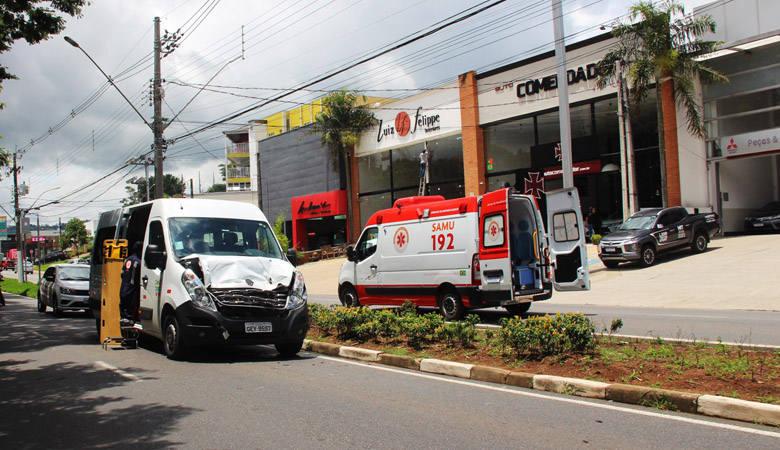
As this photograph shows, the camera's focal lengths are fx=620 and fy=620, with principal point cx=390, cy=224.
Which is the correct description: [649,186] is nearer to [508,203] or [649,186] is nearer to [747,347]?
[508,203]

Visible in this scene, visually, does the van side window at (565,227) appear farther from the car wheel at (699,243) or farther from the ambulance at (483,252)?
the car wheel at (699,243)

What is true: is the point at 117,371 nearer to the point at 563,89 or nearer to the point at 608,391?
the point at 608,391

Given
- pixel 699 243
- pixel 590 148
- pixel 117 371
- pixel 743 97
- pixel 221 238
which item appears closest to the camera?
pixel 117 371

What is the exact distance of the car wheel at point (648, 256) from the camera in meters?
21.7

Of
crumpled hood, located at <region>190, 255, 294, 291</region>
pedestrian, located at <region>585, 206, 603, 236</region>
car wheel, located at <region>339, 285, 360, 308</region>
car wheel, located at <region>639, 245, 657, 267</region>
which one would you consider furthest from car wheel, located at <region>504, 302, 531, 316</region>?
pedestrian, located at <region>585, 206, 603, 236</region>

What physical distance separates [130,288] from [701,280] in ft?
51.1

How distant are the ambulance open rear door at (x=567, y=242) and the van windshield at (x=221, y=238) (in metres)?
6.07

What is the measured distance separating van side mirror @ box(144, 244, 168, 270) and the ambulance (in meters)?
5.73

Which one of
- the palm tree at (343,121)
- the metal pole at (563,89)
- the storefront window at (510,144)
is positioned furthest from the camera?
the palm tree at (343,121)

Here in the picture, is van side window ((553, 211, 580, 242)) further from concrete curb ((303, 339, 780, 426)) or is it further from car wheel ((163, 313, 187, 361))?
car wheel ((163, 313, 187, 361))

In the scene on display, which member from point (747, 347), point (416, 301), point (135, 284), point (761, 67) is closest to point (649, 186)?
point (761, 67)

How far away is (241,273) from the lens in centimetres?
894

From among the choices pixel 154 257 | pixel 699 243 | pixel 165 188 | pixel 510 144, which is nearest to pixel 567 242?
pixel 154 257

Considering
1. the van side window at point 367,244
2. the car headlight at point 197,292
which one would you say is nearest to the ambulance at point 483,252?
the van side window at point 367,244
